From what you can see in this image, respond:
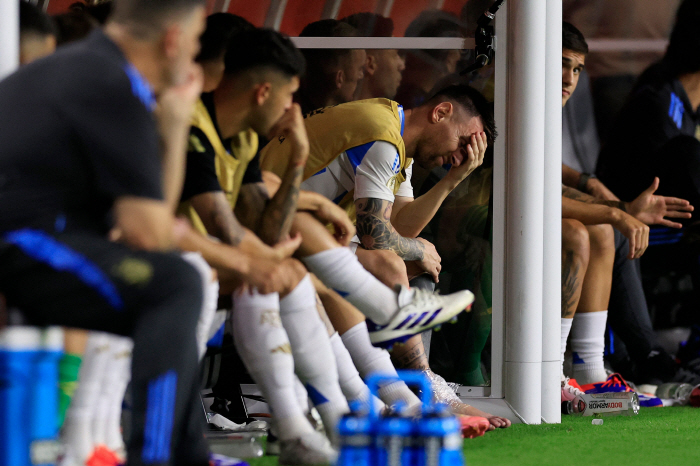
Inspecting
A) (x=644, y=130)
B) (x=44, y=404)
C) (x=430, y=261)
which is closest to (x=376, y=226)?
(x=430, y=261)

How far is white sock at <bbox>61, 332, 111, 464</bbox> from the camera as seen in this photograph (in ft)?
6.01

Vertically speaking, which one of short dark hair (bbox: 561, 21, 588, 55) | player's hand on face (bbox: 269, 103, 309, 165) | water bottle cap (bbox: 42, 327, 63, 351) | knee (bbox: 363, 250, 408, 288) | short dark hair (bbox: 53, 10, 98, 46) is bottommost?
water bottle cap (bbox: 42, 327, 63, 351)

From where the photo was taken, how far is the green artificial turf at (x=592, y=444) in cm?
238

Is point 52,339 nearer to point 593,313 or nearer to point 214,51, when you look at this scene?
point 214,51

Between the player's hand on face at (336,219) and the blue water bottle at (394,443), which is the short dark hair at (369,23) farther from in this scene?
the blue water bottle at (394,443)

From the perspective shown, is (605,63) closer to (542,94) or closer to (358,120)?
(542,94)

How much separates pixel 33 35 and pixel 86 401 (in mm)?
924

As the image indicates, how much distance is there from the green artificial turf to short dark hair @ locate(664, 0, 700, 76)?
2716mm

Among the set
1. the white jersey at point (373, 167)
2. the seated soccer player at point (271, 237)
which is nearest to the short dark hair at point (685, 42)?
the white jersey at point (373, 167)

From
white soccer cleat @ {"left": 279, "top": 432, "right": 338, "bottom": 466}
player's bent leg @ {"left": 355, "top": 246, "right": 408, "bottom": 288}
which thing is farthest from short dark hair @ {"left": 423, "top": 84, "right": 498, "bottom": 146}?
white soccer cleat @ {"left": 279, "top": 432, "right": 338, "bottom": 466}

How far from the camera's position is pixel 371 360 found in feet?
8.73

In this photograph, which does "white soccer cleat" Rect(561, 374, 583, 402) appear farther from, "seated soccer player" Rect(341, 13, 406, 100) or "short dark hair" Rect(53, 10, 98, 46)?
"short dark hair" Rect(53, 10, 98, 46)

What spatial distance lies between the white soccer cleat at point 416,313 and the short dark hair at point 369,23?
1568 mm

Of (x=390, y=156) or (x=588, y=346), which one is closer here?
(x=390, y=156)
